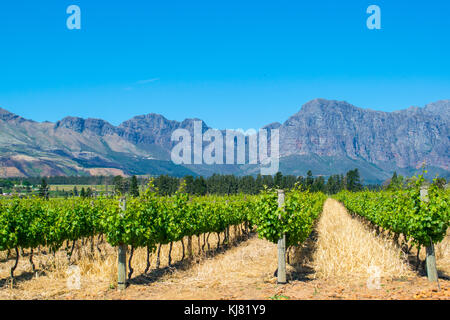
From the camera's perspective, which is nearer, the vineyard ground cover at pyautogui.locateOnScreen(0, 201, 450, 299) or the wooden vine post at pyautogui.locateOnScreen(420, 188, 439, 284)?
the vineyard ground cover at pyautogui.locateOnScreen(0, 201, 450, 299)

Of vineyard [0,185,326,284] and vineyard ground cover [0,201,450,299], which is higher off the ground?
vineyard [0,185,326,284]

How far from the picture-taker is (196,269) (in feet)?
38.8

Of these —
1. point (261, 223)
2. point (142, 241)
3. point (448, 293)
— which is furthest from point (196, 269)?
point (448, 293)

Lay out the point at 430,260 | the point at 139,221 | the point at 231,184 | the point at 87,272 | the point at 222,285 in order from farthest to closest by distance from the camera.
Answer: the point at 231,184 → the point at 87,272 → the point at 139,221 → the point at 222,285 → the point at 430,260

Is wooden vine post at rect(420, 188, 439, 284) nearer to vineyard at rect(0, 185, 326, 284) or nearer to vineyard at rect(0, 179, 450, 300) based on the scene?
vineyard at rect(0, 179, 450, 300)

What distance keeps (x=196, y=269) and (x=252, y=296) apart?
4120 mm

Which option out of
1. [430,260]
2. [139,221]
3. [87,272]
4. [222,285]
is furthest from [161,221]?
[430,260]

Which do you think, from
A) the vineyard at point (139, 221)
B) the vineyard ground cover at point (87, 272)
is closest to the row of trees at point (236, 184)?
the vineyard at point (139, 221)

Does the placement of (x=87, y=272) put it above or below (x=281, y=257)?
below

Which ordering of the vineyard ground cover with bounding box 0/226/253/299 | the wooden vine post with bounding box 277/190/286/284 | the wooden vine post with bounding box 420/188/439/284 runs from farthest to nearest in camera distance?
the vineyard ground cover with bounding box 0/226/253/299, the wooden vine post with bounding box 277/190/286/284, the wooden vine post with bounding box 420/188/439/284

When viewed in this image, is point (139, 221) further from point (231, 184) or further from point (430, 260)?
point (231, 184)

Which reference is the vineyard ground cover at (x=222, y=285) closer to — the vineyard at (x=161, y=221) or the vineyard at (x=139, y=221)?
the vineyard at (x=161, y=221)

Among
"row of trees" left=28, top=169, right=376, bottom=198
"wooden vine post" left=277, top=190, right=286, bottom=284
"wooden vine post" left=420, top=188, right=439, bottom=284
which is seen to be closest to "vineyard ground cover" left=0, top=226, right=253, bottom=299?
"wooden vine post" left=277, top=190, right=286, bottom=284

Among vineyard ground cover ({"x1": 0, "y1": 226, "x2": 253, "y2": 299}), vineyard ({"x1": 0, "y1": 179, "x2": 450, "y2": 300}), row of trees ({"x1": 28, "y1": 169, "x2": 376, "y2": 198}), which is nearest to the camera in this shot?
vineyard ({"x1": 0, "y1": 179, "x2": 450, "y2": 300})
